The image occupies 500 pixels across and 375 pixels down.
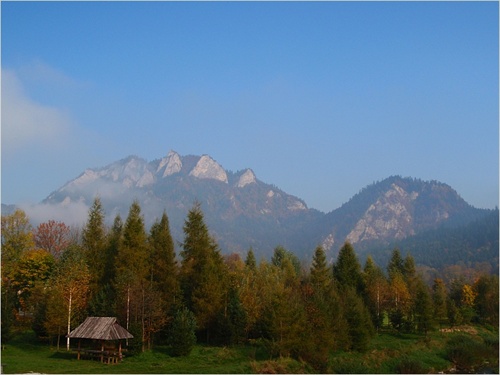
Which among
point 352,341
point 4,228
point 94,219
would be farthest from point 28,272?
point 352,341

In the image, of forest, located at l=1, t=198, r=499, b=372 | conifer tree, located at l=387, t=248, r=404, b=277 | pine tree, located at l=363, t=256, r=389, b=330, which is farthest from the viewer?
conifer tree, located at l=387, t=248, r=404, b=277

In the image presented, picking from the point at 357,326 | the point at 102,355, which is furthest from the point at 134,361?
the point at 357,326

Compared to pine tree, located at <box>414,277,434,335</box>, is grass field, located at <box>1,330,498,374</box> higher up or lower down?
lower down

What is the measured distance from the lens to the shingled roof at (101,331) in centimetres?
2964

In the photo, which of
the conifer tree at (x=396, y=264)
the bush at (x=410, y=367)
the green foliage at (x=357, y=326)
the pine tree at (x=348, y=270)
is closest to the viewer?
the bush at (x=410, y=367)

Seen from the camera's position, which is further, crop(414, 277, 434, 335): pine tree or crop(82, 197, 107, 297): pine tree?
crop(414, 277, 434, 335): pine tree

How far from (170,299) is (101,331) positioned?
943cm

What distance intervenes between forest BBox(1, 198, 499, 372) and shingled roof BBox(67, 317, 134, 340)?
4.59 feet

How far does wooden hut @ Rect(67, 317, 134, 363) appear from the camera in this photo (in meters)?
29.6

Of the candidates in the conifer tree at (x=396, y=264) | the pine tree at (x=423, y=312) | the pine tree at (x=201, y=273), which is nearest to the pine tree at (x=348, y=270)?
the pine tree at (x=423, y=312)

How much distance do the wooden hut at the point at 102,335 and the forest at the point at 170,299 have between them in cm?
135

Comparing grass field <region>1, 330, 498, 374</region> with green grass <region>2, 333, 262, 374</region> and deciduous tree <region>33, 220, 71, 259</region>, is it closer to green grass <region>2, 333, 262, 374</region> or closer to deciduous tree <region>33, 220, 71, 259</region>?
green grass <region>2, 333, 262, 374</region>

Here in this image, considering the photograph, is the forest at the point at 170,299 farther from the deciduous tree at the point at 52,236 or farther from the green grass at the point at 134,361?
the deciduous tree at the point at 52,236

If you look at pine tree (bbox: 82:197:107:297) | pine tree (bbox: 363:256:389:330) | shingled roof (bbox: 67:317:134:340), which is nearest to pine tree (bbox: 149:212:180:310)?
pine tree (bbox: 82:197:107:297)
